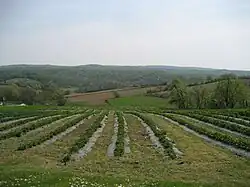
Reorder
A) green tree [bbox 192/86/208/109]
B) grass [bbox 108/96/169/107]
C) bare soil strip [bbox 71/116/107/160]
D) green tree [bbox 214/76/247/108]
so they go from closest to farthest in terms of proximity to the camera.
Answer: bare soil strip [bbox 71/116/107/160] → green tree [bbox 214/76/247/108] → green tree [bbox 192/86/208/109] → grass [bbox 108/96/169/107]

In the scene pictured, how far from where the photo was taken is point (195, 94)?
87.1m

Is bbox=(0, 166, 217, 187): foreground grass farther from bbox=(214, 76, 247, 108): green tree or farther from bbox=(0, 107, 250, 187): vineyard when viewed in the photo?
bbox=(214, 76, 247, 108): green tree

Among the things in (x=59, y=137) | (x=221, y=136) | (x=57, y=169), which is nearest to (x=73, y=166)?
(x=57, y=169)

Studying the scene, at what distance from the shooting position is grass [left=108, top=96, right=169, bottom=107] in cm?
9074

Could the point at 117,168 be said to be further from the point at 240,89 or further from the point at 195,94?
the point at 195,94

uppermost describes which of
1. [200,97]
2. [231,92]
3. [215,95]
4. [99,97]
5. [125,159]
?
[125,159]

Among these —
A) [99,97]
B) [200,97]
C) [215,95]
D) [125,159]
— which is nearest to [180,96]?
[200,97]

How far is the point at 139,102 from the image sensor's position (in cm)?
9438

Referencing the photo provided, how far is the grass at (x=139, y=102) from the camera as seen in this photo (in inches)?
3572

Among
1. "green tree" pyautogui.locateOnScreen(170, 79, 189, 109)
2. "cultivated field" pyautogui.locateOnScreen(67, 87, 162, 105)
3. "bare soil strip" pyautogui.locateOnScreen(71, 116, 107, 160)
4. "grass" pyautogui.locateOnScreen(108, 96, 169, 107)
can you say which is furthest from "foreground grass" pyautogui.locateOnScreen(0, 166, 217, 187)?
"cultivated field" pyautogui.locateOnScreen(67, 87, 162, 105)

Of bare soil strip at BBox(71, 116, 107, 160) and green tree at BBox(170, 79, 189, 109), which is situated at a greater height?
bare soil strip at BBox(71, 116, 107, 160)

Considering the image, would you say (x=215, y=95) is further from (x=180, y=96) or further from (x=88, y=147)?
(x=88, y=147)

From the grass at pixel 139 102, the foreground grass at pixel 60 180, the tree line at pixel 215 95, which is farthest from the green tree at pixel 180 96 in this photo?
Result: the foreground grass at pixel 60 180

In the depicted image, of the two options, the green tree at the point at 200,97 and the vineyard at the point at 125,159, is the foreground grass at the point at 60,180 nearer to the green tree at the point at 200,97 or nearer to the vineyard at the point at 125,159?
the vineyard at the point at 125,159
